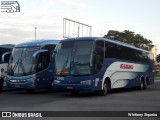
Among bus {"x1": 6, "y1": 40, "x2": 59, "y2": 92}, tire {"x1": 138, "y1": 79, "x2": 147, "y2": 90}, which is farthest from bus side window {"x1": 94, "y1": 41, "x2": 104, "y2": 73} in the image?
tire {"x1": 138, "y1": 79, "x2": 147, "y2": 90}

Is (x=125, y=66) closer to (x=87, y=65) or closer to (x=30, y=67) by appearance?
(x=87, y=65)

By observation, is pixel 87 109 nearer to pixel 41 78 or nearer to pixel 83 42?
pixel 83 42

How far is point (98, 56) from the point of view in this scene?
1961 cm

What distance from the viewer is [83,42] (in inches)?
774

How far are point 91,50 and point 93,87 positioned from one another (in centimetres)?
189

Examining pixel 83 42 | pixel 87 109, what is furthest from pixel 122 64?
pixel 87 109

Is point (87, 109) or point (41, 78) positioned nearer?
point (87, 109)

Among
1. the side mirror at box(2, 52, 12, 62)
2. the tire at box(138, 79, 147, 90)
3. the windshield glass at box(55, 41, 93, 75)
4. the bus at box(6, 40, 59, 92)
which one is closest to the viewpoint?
the windshield glass at box(55, 41, 93, 75)

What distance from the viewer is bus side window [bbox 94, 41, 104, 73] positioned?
764 inches

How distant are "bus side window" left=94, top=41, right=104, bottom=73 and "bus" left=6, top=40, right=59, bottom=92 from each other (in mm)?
3734

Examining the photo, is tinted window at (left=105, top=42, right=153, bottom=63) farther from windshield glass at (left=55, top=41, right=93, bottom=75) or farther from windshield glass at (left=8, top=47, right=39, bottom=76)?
windshield glass at (left=8, top=47, right=39, bottom=76)

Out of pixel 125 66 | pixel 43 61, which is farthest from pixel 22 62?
pixel 125 66

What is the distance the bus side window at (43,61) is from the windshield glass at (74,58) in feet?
7.05

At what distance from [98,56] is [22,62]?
4.86 meters
